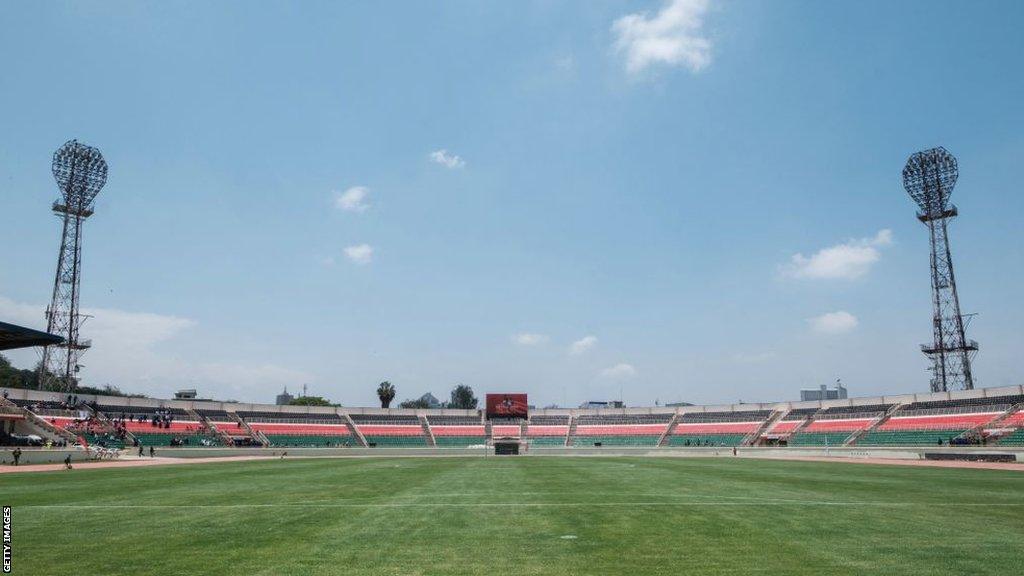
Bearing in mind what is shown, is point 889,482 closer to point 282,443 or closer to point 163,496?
point 163,496

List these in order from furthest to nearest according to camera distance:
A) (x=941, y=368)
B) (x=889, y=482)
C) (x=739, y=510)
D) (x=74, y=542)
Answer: (x=941, y=368)
(x=889, y=482)
(x=739, y=510)
(x=74, y=542)

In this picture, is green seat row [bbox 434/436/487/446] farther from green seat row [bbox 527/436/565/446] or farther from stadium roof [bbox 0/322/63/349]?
stadium roof [bbox 0/322/63/349]

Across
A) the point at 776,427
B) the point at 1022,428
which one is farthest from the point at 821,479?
the point at 776,427

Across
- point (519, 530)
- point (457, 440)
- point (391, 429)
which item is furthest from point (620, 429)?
point (519, 530)

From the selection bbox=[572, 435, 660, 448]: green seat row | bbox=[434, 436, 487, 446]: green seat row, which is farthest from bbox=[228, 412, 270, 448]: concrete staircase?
bbox=[572, 435, 660, 448]: green seat row

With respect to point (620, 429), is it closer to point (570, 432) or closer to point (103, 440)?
point (570, 432)

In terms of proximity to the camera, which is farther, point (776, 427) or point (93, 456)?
point (776, 427)

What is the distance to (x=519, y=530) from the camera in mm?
13297

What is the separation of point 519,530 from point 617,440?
85.8m

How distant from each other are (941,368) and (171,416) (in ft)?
349

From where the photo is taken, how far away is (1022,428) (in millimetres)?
58500

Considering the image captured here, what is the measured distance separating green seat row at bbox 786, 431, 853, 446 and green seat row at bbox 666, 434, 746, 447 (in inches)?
314

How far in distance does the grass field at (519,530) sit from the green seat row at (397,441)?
69958mm

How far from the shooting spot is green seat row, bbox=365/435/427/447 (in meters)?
91.6
